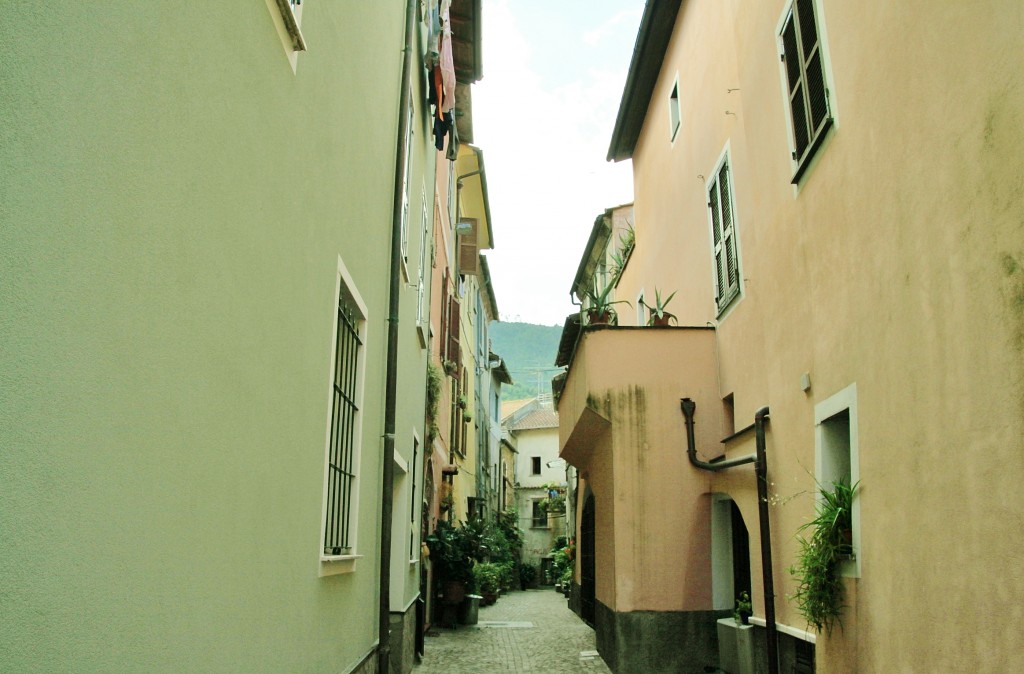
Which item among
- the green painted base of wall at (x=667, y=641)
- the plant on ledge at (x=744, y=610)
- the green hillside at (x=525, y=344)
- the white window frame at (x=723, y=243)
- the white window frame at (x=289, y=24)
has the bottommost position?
the green painted base of wall at (x=667, y=641)

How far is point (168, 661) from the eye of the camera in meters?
2.45

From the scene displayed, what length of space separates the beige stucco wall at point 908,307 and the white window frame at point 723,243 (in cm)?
110

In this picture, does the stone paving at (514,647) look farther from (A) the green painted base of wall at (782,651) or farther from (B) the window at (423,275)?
(B) the window at (423,275)

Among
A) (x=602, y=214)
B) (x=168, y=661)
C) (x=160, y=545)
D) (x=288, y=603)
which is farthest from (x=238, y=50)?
(x=602, y=214)

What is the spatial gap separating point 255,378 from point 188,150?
1145 mm

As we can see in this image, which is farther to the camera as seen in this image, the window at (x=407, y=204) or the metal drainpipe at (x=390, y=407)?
the window at (x=407, y=204)

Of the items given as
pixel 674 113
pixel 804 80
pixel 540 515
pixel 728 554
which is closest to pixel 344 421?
pixel 804 80

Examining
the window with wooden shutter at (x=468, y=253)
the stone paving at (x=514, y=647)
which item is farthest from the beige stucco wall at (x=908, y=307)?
the window with wooden shutter at (x=468, y=253)

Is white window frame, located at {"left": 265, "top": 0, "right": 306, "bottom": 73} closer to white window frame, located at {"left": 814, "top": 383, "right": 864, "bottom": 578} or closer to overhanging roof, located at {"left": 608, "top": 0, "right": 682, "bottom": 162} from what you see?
white window frame, located at {"left": 814, "top": 383, "right": 864, "bottom": 578}

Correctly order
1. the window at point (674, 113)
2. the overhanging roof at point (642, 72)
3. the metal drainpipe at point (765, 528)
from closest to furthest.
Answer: the metal drainpipe at point (765, 528)
the overhanging roof at point (642, 72)
the window at point (674, 113)

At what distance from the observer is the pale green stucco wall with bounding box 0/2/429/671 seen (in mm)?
1683

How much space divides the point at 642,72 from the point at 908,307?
9865mm

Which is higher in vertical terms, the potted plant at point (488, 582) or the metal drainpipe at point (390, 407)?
the metal drainpipe at point (390, 407)

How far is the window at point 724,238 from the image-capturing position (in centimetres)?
916
